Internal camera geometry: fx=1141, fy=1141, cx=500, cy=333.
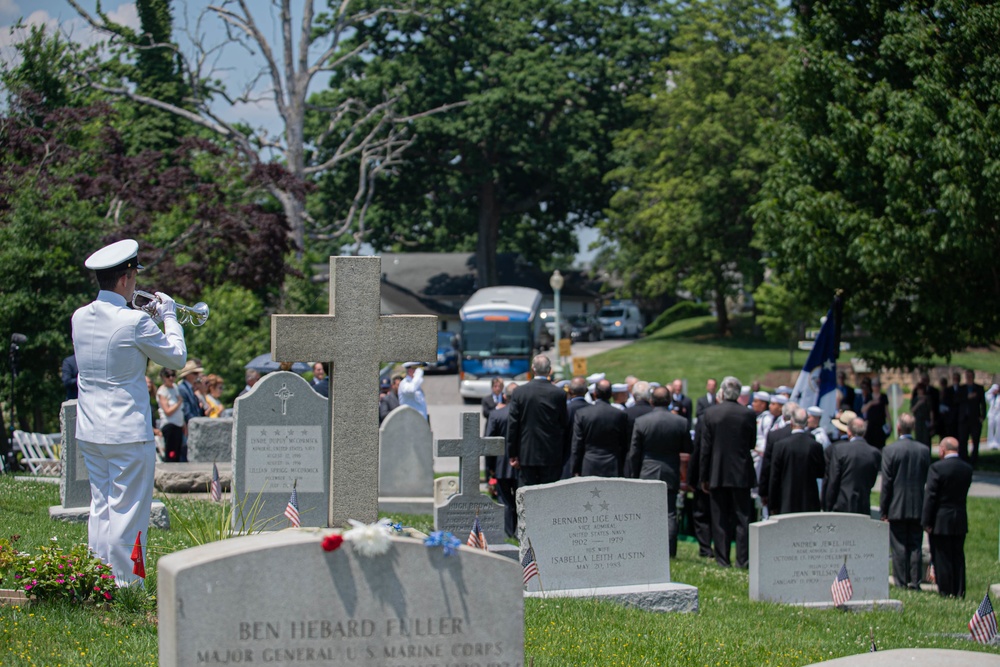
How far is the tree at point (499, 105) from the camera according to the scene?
5016cm

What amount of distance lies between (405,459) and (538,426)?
3.61 m

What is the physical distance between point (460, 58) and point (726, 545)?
137ft

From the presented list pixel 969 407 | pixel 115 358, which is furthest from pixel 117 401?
pixel 969 407

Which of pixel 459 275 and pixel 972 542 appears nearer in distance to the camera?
pixel 972 542

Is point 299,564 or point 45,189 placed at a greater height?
point 45,189

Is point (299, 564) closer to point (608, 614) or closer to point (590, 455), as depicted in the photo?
point (608, 614)

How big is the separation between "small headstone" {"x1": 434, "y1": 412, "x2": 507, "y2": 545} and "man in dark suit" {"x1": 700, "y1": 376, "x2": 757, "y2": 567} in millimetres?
2368

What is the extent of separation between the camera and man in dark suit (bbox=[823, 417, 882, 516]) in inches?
492

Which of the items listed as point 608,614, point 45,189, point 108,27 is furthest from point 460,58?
point 608,614

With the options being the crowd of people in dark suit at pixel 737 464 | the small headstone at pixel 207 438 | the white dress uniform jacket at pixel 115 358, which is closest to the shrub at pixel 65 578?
the white dress uniform jacket at pixel 115 358

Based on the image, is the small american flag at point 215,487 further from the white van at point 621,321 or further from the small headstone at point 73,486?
the white van at point 621,321

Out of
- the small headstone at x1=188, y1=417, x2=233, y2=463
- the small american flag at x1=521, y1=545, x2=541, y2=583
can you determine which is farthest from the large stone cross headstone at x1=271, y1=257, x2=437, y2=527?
the small headstone at x1=188, y1=417, x2=233, y2=463

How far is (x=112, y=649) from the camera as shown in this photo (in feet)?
18.9

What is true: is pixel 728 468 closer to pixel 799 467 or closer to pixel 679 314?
pixel 799 467
